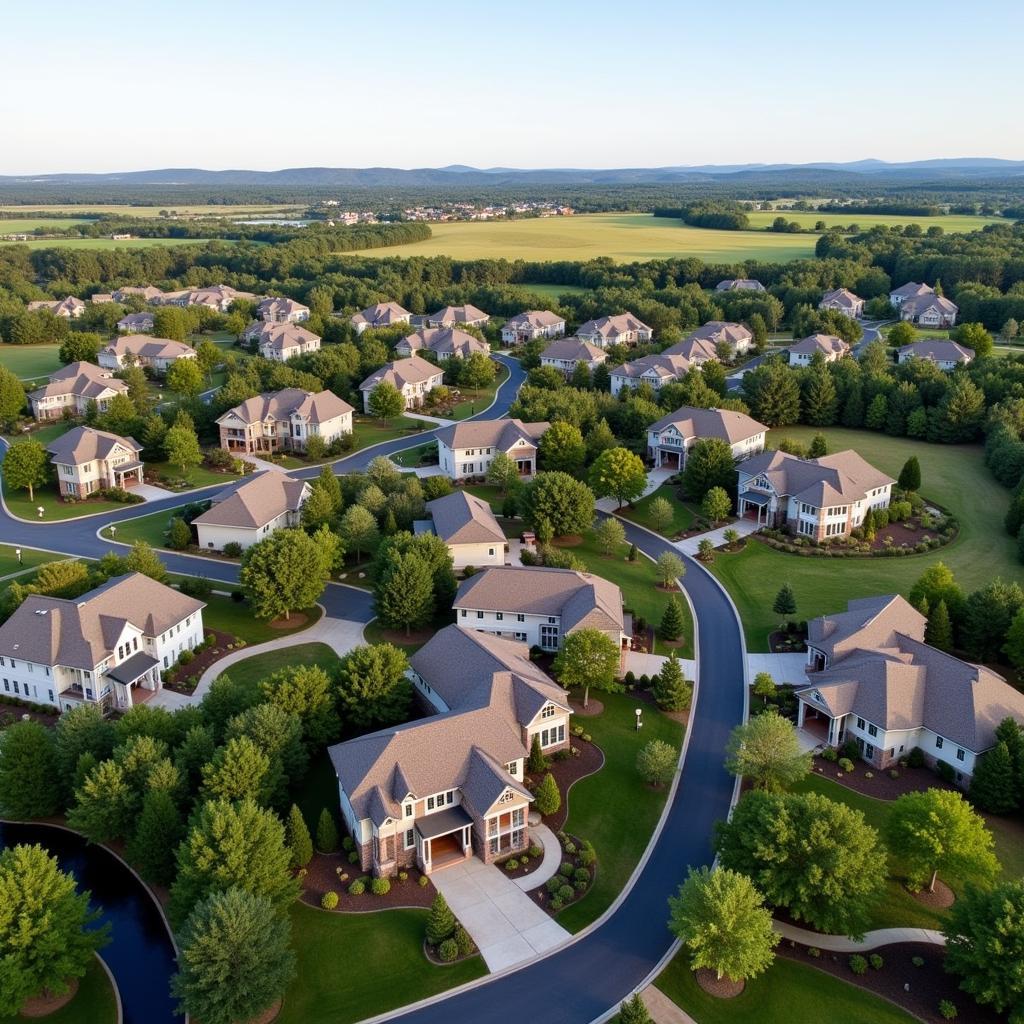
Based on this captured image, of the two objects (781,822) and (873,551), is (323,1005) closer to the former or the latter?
(781,822)

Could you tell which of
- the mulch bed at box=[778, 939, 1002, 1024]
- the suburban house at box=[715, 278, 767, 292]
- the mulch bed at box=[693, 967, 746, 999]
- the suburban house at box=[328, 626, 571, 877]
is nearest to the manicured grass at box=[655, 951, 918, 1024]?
the mulch bed at box=[693, 967, 746, 999]

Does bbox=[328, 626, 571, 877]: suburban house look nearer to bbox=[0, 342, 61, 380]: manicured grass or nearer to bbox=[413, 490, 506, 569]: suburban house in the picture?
bbox=[413, 490, 506, 569]: suburban house

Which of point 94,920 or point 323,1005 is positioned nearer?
point 323,1005

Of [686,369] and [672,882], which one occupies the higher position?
[686,369]

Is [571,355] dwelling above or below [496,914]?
above

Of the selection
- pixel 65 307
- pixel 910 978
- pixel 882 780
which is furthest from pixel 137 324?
pixel 910 978

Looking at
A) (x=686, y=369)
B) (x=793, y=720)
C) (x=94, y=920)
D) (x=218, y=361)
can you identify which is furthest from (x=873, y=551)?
(x=218, y=361)

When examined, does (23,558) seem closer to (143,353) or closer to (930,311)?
(143,353)
